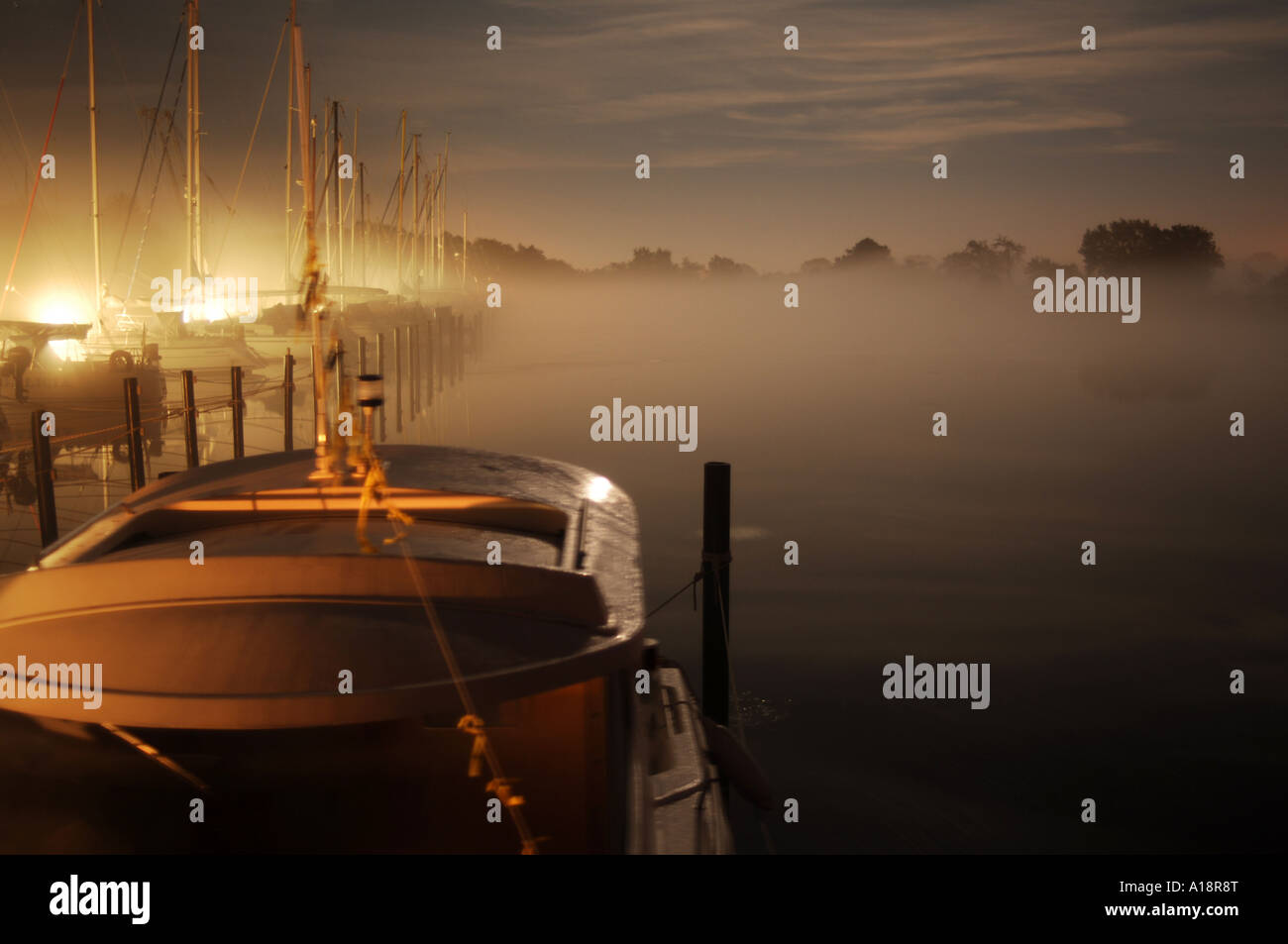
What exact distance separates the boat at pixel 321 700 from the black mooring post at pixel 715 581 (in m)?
3.91

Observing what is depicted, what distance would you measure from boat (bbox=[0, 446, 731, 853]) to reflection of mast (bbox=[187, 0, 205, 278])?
29746 mm

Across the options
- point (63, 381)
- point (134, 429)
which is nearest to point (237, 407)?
point (134, 429)

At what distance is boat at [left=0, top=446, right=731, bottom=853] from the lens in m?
3.43

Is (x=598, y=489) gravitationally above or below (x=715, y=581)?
above

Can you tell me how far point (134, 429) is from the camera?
12.2 meters

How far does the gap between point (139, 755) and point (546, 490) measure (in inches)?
99.5

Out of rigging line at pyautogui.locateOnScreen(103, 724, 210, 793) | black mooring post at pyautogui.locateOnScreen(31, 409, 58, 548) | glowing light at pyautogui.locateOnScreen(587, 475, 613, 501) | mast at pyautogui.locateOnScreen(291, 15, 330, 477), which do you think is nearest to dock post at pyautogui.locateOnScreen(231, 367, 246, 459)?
black mooring post at pyautogui.locateOnScreen(31, 409, 58, 548)

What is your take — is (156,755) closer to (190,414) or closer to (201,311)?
(190,414)

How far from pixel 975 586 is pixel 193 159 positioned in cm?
2632

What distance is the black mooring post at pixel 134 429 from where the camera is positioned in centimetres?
1207

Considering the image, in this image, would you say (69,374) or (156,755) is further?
(69,374)

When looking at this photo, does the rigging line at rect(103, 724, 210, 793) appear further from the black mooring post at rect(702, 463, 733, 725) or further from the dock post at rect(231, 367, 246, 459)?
the dock post at rect(231, 367, 246, 459)
